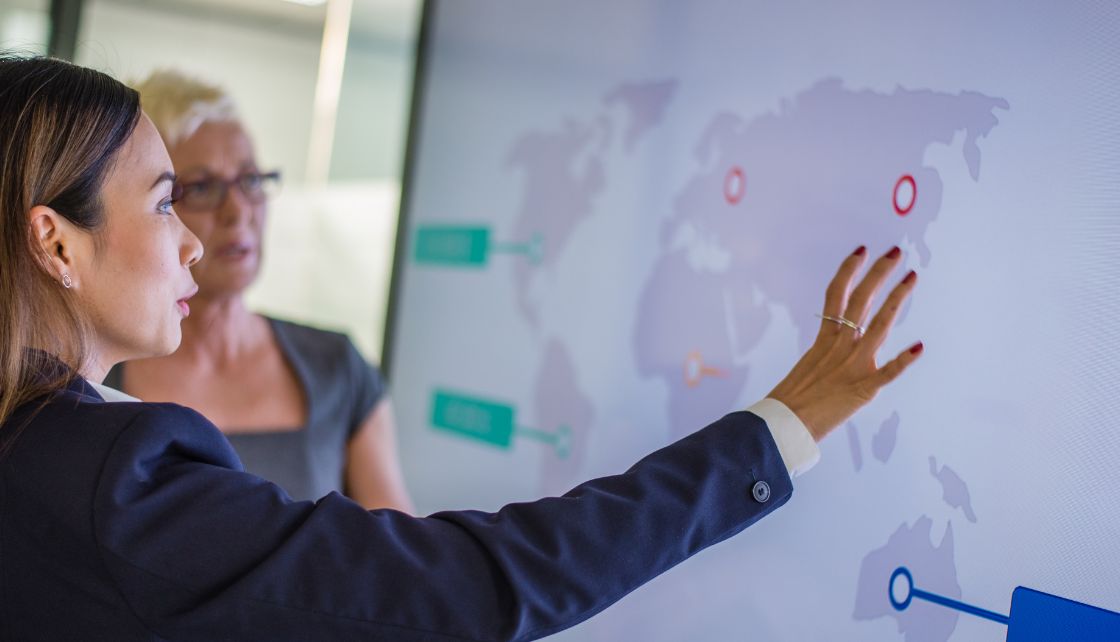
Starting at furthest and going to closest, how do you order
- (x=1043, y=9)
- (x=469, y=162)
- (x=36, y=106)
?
(x=469, y=162) → (x=1043, y=9) → (x=36, y=106)

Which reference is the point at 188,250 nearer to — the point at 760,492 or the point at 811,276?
the point at 760,492

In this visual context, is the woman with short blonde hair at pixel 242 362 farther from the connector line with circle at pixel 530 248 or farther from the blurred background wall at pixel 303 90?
the blurred background wall at pixel 303 90

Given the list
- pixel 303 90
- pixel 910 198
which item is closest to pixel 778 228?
pixel 910 198

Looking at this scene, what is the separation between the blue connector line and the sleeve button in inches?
14.2

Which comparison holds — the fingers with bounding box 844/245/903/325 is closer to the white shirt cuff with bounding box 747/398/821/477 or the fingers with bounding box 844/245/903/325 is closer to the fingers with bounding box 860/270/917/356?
the fingers with bounding box 860/270/917/356

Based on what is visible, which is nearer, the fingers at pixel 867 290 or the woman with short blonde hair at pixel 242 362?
the fingers at pixel 867 290

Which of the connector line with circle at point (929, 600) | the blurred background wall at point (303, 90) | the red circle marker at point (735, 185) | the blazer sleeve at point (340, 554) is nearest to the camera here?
the blazer sleeve at point (340, 554)

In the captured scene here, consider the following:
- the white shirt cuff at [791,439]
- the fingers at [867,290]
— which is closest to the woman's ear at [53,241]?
the white shirt cuff at [791,439]

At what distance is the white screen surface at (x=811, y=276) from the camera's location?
1.20 meters

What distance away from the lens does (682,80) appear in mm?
1801

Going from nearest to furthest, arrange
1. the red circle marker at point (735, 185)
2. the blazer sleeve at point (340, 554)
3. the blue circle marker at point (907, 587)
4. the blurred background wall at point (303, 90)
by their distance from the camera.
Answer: the blazer sleeve at point (340, 554)
the blue circle marker at point (907, 587)
the red circle marker at point (735, 185)
the blurred background wall at point (303, 90)

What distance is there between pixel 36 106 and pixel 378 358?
1.74 metres

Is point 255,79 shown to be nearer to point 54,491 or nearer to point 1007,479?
point 54,491

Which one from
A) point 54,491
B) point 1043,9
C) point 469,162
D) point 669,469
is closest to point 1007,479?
point 669,469
